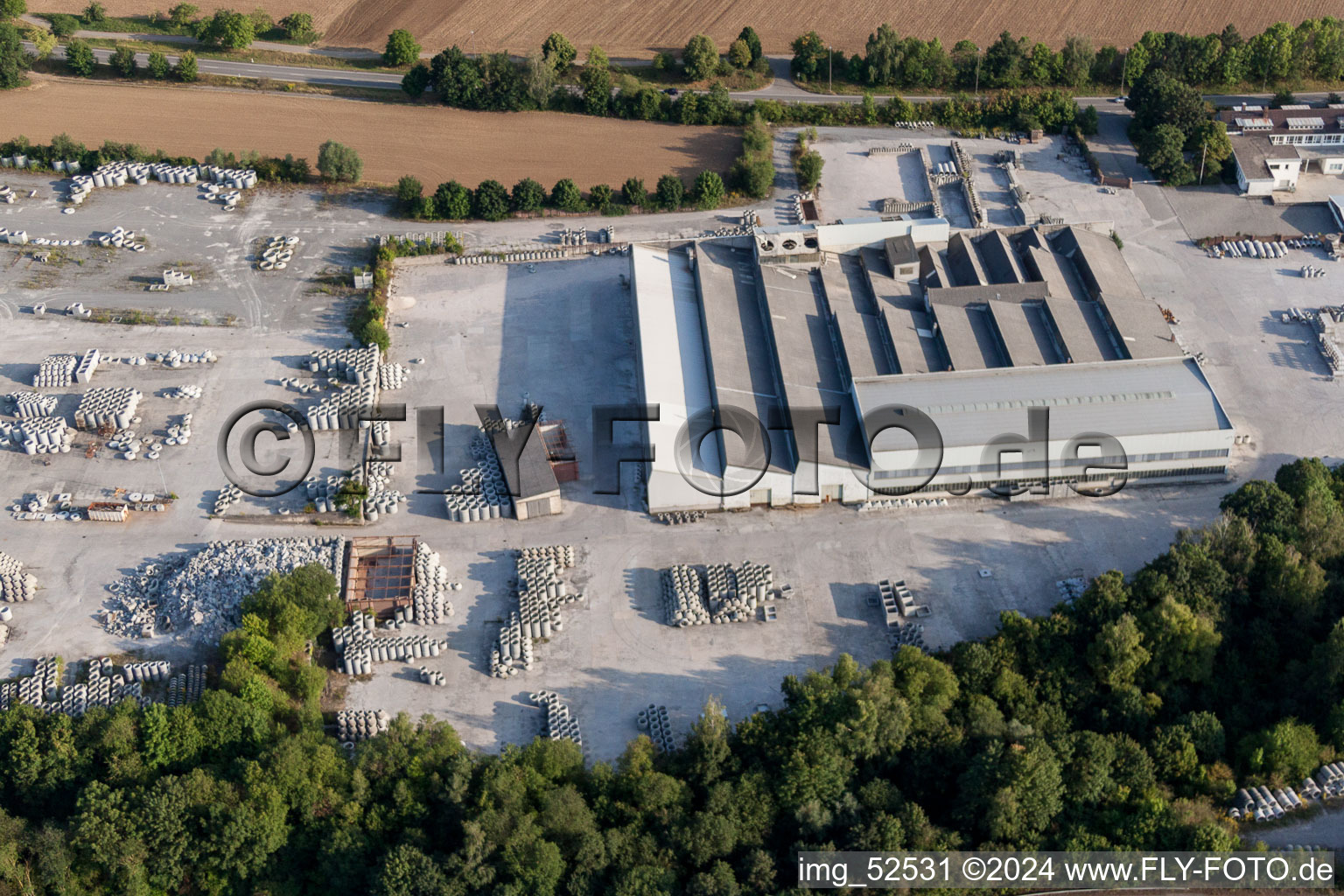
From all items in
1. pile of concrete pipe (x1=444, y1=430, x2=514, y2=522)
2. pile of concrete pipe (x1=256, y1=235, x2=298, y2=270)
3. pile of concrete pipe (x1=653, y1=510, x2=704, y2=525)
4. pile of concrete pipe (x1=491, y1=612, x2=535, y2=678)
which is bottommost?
pile of concrete pipe (x1=491, y1=612, x2=535, y2=678)

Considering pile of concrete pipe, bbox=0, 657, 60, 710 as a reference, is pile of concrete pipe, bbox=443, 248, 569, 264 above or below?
above

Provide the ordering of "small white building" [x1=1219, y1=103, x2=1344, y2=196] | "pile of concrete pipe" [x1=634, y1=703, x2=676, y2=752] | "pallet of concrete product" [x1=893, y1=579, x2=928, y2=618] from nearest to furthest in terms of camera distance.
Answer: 1. "pile of concrete pipe" [x1=634, y1=703, x2=676, y2=752]
2. "pallet of concrete product" [x1=893, y1=579, x2=928, y2=618]
3. "small white building" [x1=1219, y1=103, x2=1344, y2=196]

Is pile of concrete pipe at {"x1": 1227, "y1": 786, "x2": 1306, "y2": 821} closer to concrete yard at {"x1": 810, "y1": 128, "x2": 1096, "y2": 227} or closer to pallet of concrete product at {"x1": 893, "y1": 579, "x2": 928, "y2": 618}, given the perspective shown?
pallet of concrete product at {"x1": 893, "y1": 579, "x2": 928, "y2": 618}

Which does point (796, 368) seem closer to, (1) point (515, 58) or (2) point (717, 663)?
(2) point (717, 663)

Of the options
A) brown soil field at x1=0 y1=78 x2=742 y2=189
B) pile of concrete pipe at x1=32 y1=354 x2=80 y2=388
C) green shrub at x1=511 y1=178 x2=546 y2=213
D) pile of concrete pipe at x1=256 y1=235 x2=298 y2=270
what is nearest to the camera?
pile of concrete pipe at x1=32 y1=354 x2=80 y2=388

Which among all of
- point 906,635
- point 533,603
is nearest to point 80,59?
point 533,603

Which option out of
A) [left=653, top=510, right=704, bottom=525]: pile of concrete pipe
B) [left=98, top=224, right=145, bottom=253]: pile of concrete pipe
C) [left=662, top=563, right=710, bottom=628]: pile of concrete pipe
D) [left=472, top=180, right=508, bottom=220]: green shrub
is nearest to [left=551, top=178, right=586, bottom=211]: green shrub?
[left=472, top=180, right=508, bottom=220]: green shrub

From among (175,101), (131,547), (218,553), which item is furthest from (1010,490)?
(175,101)
